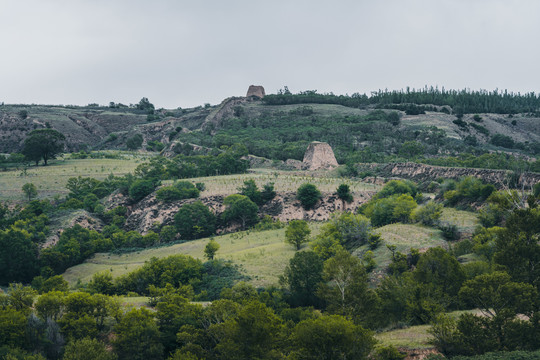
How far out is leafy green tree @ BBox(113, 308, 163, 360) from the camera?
21.5m

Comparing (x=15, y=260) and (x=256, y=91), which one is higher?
(x=256, y=91)

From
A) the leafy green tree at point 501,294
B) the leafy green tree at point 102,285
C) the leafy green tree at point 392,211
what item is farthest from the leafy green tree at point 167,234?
the leafy green tree at point 501,294

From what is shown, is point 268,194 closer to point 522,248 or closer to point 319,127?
point 522,248

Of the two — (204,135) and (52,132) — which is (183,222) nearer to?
(52,132)

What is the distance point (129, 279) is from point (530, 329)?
80.0 feet

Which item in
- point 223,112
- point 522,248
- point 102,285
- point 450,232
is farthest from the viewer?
point 223,112

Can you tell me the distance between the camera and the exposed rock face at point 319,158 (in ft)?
240

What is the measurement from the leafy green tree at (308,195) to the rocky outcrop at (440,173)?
1398cm

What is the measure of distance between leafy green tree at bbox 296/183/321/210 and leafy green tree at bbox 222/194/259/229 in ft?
17.9

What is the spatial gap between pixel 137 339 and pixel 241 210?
97.5 feet

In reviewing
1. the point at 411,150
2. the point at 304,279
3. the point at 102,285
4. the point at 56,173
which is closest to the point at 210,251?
the point at 102,285

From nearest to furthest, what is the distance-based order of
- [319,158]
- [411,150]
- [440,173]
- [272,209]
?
[272,209]
[440,173]
[319,158]
[411,150]

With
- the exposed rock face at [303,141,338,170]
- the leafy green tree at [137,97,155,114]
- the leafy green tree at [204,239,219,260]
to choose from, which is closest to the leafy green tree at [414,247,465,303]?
the leafy green tree at [204,239,219,260]

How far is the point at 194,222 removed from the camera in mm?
49938
